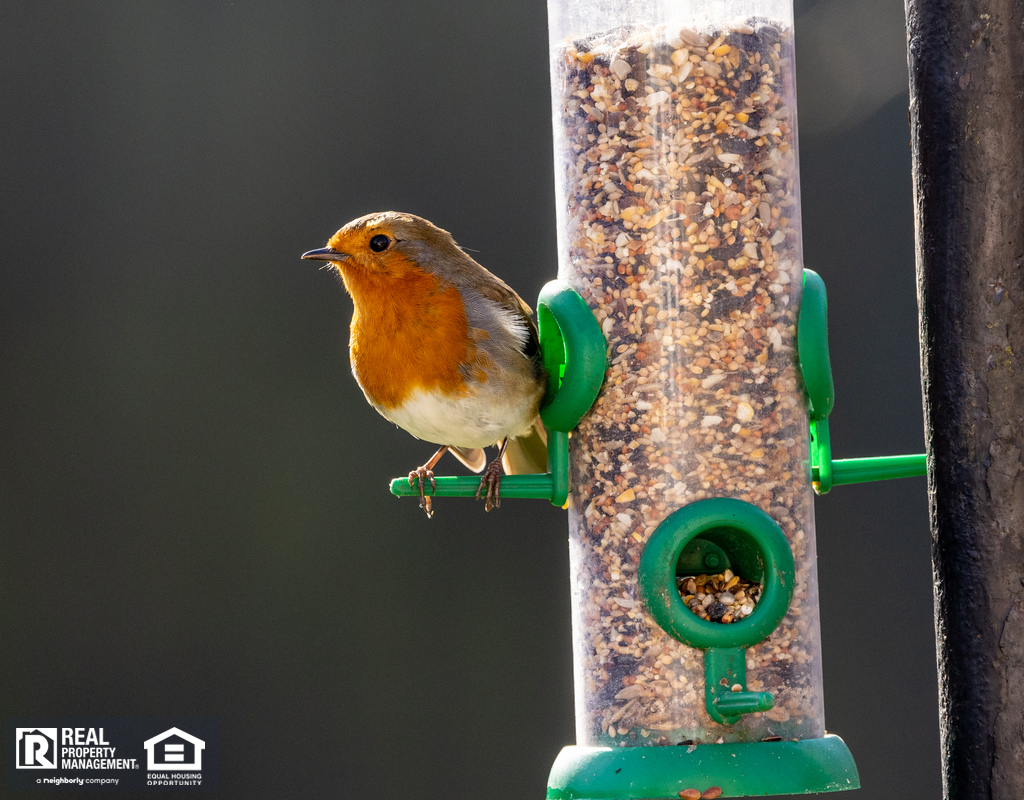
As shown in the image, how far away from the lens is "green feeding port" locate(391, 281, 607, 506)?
3.30 m

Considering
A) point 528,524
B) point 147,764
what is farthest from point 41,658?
point 528,524

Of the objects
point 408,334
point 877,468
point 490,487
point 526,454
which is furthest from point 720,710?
point 408,334

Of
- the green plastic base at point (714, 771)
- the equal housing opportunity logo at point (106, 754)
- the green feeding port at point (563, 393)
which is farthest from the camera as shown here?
the equal housing opportunity logo at point (106, 754)

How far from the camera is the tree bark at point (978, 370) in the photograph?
2230 mm

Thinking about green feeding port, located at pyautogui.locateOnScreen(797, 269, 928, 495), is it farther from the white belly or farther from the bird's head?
the bird's head

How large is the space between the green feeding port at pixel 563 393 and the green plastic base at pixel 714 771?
0.67m

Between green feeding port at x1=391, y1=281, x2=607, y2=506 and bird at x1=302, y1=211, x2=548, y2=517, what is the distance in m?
0.11

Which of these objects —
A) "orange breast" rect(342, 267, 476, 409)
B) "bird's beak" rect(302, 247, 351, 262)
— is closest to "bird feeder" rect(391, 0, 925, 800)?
"orange breast" rect(342, 267, 476, 409)

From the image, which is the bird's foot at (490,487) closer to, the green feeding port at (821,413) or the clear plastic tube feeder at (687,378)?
the clear plastic tube feeder at (687,378)

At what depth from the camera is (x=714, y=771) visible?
2.94 m

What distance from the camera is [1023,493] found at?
224 centimetres

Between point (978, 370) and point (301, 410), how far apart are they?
5.91 meters

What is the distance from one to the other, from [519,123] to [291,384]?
204 centimetres

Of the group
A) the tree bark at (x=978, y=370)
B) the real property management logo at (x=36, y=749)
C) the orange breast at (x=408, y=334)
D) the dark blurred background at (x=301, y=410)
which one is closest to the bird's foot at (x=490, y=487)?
the orange breast at (x=408, y=334)
